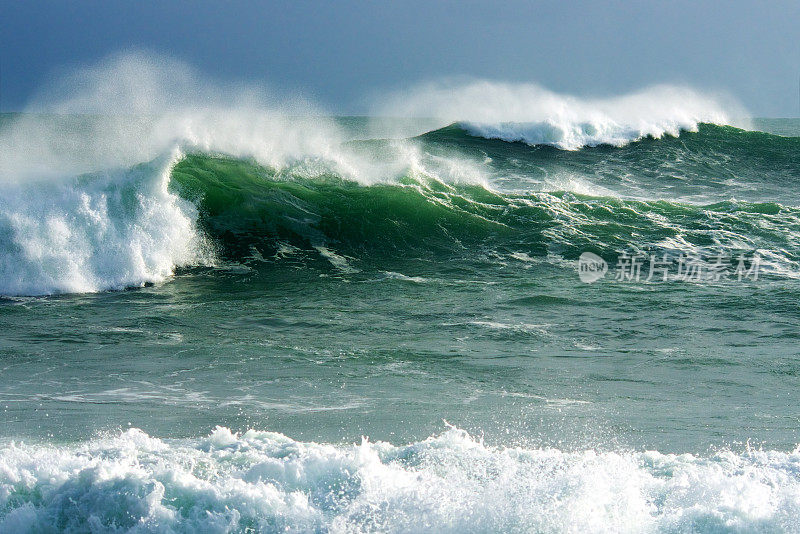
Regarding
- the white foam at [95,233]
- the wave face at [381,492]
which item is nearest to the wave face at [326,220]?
the white foam at [95,233]

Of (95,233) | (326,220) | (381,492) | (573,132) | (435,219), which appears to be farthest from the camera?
(573,132)

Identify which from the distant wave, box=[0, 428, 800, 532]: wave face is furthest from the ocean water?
the distant wave

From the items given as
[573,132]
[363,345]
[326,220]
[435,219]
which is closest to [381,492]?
[363,345]

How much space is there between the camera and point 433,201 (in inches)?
589

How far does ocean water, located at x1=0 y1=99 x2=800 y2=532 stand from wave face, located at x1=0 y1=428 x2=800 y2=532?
0.05 ft

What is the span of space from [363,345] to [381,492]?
360cm

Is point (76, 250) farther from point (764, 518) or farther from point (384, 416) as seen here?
point (764, 518)

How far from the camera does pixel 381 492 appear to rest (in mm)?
4250

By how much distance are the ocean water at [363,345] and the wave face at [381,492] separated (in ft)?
0.05

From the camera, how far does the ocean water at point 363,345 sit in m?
4.21

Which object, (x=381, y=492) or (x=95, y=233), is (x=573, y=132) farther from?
(x=381, y=492)

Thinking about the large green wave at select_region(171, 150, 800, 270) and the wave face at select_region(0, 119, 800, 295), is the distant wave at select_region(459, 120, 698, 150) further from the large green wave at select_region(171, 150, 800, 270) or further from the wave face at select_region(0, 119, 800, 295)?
the large green wave at select_region(171, 150, 800, 270)

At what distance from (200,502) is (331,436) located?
143 centimetres

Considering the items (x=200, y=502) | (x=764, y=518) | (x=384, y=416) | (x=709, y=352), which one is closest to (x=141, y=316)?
(x=384, y=416)
